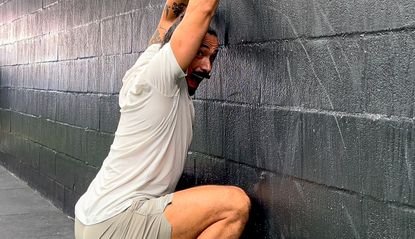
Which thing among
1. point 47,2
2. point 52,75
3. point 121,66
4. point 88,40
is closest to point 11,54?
point 47,2

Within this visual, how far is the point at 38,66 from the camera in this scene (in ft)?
32.0

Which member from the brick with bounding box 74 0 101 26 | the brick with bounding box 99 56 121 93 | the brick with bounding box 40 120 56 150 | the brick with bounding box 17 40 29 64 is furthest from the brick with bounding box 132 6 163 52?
the brick with bounding box 17 40 29 64

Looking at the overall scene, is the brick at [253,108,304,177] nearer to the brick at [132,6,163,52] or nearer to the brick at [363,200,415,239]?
the brick at [363,200,415,239]

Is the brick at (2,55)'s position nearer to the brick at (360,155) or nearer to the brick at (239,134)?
the brick at (239,134)

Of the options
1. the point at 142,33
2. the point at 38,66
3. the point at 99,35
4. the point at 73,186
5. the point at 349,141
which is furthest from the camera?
the point at 38,66

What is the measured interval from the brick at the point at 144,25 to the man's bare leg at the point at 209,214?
2.15 m

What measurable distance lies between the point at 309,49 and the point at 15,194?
6.86m

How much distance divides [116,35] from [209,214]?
3247 mm

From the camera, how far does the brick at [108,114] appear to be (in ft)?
22.1

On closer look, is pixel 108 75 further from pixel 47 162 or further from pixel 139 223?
pixel 139 223

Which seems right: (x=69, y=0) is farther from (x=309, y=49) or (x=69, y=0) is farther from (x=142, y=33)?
(x=309, y=49)

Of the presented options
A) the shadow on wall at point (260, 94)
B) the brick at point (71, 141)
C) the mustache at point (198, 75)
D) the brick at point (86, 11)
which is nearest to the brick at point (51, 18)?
the brick at point (86, 11)

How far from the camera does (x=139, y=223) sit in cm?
404

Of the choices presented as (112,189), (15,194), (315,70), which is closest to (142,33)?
(112,189)
